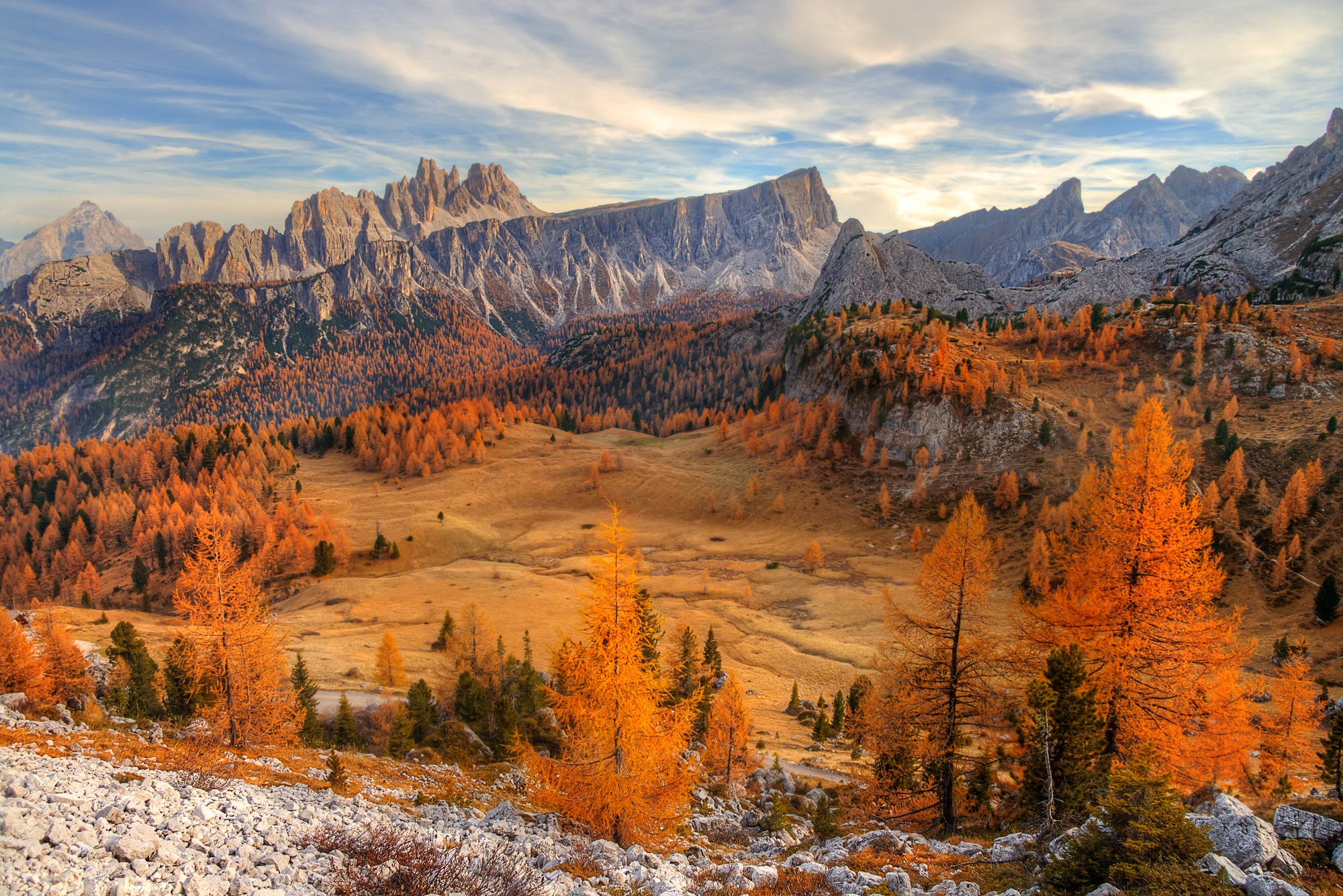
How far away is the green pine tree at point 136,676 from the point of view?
34906 mm

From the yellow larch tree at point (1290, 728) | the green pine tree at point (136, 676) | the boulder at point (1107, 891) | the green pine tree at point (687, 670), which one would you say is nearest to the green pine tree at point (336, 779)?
the green pine tree at point (136, 676)

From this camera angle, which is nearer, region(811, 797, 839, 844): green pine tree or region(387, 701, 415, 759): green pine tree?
region(811, 797, 839, 844): green pine tree

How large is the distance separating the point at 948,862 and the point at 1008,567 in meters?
83.6

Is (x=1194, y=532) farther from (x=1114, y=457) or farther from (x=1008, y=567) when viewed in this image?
(x=1008, y=567)

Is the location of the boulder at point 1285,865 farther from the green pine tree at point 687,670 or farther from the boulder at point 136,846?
the green pine tree at point 687,670

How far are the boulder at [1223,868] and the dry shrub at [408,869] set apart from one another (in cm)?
1228

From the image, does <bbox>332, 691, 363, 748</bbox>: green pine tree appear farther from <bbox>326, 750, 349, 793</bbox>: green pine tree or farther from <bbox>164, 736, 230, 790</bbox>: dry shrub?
<bbox>326, 750, 349, 793</bbox>: green pine tree

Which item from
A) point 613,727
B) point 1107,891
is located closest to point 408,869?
point 613,727

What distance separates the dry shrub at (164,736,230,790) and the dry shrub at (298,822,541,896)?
4989 millimetres

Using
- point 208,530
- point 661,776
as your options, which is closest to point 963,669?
point 661,776

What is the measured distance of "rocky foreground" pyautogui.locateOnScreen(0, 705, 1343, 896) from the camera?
9578 mm

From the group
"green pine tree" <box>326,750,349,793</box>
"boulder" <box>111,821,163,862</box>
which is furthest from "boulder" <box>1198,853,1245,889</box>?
"green pine tree" <box>326,750,349,793</box>

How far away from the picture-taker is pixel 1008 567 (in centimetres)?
8712

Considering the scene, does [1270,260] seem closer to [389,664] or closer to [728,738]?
[728,738]
